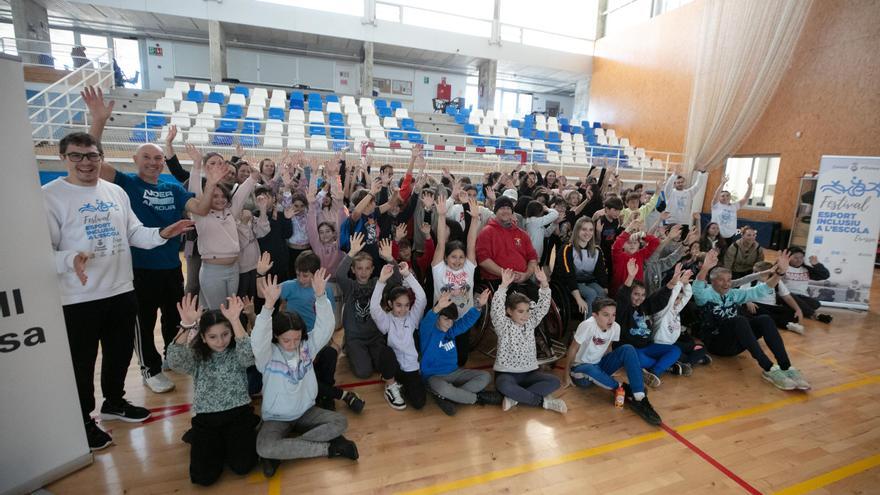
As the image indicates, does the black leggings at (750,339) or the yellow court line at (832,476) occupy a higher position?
the black leggings at (750,339)

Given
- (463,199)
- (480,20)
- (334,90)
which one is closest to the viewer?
(463,199)

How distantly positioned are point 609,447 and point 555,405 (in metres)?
0.43

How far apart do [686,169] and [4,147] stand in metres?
12.2

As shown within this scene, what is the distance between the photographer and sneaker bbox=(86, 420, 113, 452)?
2.20 m

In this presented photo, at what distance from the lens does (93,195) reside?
81.8 inches

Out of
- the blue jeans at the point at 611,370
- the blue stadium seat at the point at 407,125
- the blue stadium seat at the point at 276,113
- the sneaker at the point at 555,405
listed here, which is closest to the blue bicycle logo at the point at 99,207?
the sneaker at the point at 555,405

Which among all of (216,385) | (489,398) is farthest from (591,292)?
(216,385)

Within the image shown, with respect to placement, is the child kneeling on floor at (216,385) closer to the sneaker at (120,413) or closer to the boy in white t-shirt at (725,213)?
the sneaker at (120,413)

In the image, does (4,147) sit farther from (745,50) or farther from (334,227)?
(745,50)

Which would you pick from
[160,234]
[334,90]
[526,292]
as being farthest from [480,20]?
[160,234]

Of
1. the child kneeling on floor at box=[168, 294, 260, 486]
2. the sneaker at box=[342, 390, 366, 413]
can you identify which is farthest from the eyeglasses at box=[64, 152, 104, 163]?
the sneaker at box=[342, 390, 366, 413]

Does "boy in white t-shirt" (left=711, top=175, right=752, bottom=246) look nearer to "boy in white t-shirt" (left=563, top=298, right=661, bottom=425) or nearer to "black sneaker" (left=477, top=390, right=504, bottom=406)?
"boy in white t-shirt" (left=563, top=298, right=661, bottom=425)

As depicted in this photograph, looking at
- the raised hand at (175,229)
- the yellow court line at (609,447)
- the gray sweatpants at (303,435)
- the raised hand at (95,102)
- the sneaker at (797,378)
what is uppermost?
the raised hand at (95,102)

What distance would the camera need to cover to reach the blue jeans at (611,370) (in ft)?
9.48
